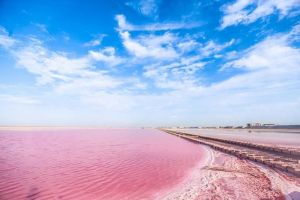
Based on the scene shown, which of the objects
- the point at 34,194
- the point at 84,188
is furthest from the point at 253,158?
the point at 34,194

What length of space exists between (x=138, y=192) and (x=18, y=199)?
349 cm

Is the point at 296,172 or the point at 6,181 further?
the point at 296,172

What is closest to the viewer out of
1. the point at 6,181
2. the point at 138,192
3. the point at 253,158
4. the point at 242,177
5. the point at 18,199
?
the point at 18,199

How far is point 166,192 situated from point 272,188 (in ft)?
11.8

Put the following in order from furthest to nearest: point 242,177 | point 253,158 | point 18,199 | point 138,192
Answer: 1. point 253,158
2. point 242,177
3. point 138,192
4. point 18,199

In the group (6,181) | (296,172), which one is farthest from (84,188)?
(296,172)

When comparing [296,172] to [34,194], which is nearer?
[34,194]

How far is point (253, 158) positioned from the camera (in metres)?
14.0

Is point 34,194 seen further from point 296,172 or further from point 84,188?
point 296,172

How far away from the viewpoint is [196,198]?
Answer: 6895 mm

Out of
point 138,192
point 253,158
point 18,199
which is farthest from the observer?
point 253,158

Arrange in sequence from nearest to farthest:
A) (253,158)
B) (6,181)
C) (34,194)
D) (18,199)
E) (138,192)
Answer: (18,199)
(34,194)
(138,192)
(6,181)
(253,158)

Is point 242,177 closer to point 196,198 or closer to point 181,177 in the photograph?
point 181,177

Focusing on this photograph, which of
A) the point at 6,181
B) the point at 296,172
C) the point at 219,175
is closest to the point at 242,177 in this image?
the point at 219,175
